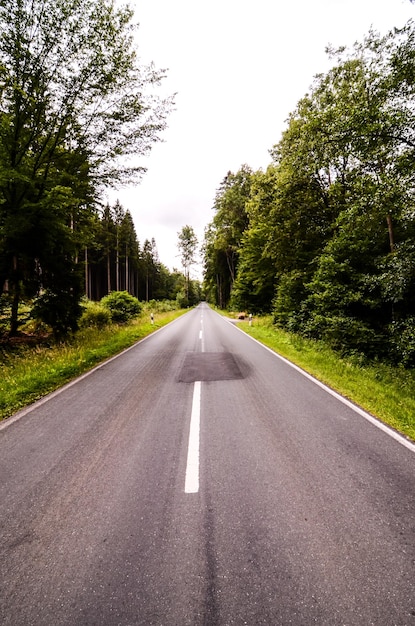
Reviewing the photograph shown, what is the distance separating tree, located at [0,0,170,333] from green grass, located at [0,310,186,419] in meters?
2.60

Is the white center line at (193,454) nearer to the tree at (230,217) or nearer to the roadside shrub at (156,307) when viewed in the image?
the tree at (230,217)

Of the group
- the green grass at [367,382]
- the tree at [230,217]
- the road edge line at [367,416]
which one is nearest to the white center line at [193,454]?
the road edge line at [367,416]

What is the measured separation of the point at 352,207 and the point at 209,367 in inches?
274

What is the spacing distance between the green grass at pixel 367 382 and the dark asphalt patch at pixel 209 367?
90.8 inches

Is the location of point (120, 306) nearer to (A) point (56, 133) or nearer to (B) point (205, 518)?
(A) point (56, 133)

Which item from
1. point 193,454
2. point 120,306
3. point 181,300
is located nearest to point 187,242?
point 181,300

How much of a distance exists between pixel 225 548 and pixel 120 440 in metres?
2.32

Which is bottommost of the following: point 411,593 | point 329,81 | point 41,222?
point 411,593

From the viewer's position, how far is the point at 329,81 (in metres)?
12.0

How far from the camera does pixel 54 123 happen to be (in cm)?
996

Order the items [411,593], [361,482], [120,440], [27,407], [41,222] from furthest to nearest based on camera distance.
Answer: [41,222] < [27,407] < [120,440] < [361,482] < [411,593]

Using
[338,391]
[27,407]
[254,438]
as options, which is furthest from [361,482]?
[27,407]

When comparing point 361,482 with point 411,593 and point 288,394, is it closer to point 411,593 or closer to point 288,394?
point 411,593

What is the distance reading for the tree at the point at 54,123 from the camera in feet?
28.0
